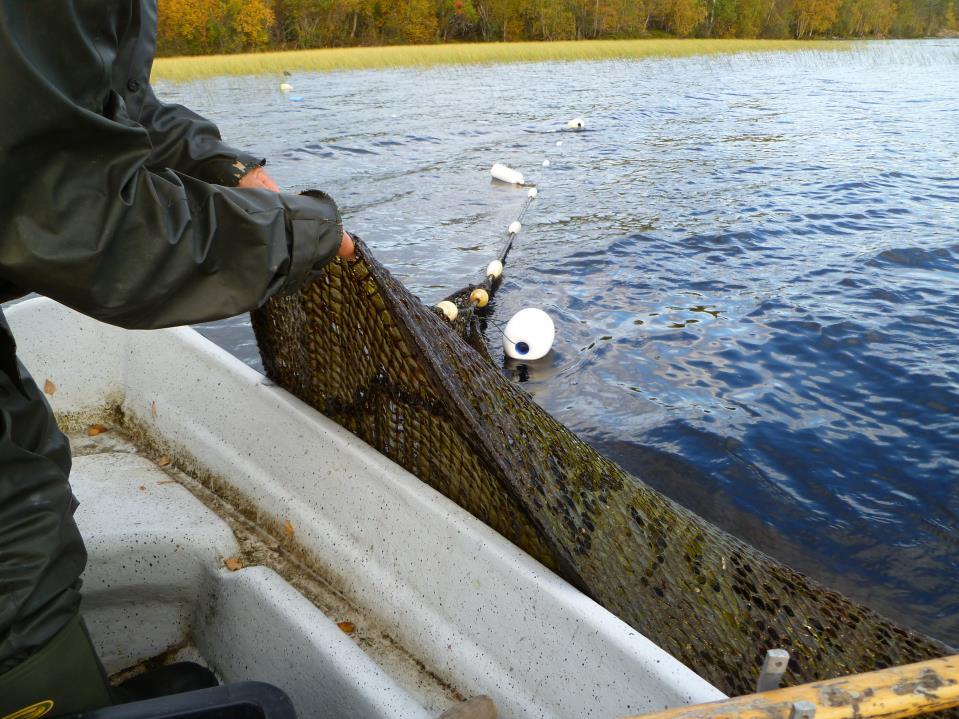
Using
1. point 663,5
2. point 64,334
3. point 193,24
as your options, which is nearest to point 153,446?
point 64,334

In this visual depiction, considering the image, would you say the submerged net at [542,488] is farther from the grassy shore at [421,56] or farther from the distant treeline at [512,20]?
the distant treeline at [512,20]

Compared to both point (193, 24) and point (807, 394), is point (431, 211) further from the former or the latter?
point (193, 24)

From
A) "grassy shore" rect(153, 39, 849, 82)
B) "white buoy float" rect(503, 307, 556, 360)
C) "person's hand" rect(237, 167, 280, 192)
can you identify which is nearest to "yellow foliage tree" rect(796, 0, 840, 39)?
"grassy shore" rect(153, 39, 849, 82)

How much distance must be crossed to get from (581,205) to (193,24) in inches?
2004

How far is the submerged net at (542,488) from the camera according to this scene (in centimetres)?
241

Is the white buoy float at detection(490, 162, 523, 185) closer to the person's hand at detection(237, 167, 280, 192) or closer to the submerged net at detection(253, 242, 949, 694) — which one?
the submerged net at detection(253, 242, 949, 694)

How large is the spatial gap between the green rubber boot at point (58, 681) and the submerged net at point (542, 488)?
1128 millimetres

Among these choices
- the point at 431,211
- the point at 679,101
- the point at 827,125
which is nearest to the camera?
the point at 431,211

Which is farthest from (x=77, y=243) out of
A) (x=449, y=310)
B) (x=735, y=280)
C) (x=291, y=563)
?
(x=735, y=280)

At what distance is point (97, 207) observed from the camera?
134cm

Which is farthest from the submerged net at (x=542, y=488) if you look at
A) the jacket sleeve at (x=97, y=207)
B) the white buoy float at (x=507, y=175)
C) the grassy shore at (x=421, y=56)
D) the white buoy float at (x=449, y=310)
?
the grassy shore at (x=421, y=56)

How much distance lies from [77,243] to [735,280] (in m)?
8.59

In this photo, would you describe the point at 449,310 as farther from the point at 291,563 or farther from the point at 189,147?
the point at 189,147

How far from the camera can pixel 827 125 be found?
1850cm
